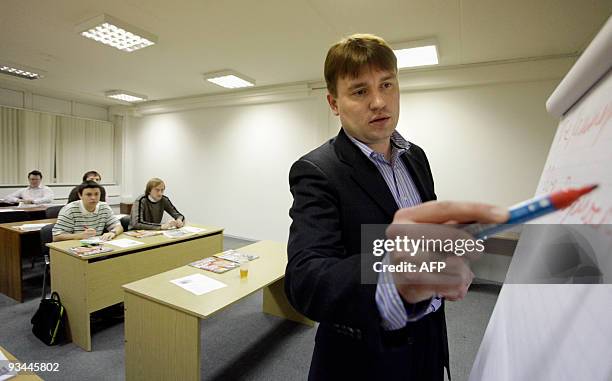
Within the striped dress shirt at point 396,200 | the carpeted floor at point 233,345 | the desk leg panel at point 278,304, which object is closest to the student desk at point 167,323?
the carpeted floor at point 233,345

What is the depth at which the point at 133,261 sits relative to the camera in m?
2.58

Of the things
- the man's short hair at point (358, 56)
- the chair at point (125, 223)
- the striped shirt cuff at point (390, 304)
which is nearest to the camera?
the striped shirt cuff at point (390, 304)

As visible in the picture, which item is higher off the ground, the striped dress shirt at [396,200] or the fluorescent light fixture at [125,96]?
the fluorescent light fixture at [125,96]

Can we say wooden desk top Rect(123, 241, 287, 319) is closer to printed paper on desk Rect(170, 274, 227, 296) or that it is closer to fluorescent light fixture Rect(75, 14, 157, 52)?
printed paper on desk Rect(170, 274, 227, 296)

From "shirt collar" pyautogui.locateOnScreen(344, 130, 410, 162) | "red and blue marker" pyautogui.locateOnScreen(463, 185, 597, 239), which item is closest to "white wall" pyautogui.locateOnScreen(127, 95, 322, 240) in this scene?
"shirt collar" pyautogui.locateOnScreen(344, 130, 410, 162)

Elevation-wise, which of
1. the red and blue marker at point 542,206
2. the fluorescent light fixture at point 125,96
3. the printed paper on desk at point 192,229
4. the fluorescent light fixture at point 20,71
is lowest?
the printed paper on desk at point 192,229

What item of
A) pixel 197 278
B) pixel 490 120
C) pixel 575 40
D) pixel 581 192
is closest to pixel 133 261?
pixel 197 278

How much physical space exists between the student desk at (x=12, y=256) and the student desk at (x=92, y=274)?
0.91m

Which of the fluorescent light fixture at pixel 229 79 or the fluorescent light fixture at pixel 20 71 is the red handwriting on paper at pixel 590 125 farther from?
the fluorescent light fixture at pixel 20 71

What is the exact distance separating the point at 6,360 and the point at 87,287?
1.47m

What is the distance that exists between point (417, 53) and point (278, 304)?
10.5 feet

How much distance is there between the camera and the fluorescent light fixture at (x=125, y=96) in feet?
18.5

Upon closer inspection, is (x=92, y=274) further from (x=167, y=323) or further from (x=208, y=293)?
(x=208, y=293)

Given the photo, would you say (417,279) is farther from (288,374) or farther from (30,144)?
(30,144)
